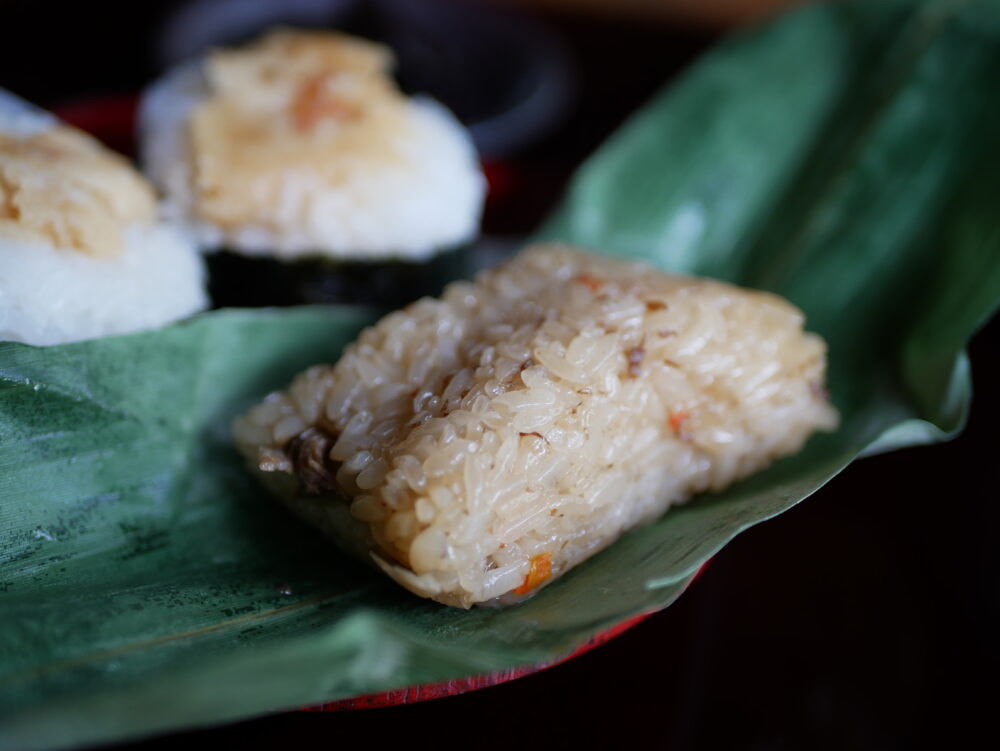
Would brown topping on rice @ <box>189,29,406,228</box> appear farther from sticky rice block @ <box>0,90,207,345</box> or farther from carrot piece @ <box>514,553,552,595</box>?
carrot piece @ <box>514,553,552,595</box>

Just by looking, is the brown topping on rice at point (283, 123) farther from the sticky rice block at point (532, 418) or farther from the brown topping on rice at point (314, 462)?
the brown topping on rice at point (314, 462)

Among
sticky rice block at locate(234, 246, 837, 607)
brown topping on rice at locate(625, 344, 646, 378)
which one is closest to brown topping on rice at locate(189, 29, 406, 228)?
sticky rice block at locate(234, 246, 837, 607)

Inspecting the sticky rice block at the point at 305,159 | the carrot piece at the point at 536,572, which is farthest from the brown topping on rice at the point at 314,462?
the sticky rice block at the point at 305,159

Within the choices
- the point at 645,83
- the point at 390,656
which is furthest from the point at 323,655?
the point at 645,83

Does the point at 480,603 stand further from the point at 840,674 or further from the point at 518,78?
the point at 518,78

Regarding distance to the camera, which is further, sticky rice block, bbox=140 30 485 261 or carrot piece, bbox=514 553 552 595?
sticky rice block, bbox=140 30 485 261
